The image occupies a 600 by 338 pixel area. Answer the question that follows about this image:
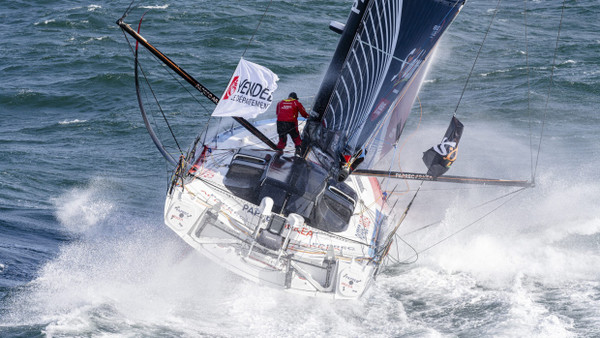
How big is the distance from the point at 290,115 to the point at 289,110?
9cm

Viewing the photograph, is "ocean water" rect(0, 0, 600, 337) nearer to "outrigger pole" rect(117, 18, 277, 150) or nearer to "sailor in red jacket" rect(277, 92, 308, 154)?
"outrigger pole" rect(117, 18, 277, 150)

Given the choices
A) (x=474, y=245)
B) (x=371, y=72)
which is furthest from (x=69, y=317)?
(x=474, y=245)

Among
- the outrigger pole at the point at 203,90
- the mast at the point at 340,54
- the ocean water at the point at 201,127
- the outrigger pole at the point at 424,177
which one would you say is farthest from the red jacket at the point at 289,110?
the ocean water at the point at 201,127

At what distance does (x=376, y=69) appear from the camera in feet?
31.4

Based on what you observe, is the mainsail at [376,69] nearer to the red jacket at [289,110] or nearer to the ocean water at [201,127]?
the red jacket at [289,110]

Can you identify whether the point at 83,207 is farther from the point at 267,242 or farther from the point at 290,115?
the point at 267,242

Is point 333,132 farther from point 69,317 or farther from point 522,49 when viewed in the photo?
point 522,49

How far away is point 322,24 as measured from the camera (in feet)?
73.2

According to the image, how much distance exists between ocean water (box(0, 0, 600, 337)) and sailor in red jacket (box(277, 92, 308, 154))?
2549mm

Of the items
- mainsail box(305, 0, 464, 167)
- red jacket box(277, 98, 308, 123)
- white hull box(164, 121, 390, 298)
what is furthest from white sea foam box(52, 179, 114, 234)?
mainsail box(305, 0, 464, 167)

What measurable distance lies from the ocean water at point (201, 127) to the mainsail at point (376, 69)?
2.56 metres

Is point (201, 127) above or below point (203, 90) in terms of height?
below

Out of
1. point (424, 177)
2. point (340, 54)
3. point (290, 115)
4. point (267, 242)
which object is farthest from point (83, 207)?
point (424, 177)

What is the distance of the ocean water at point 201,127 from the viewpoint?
8.77m
